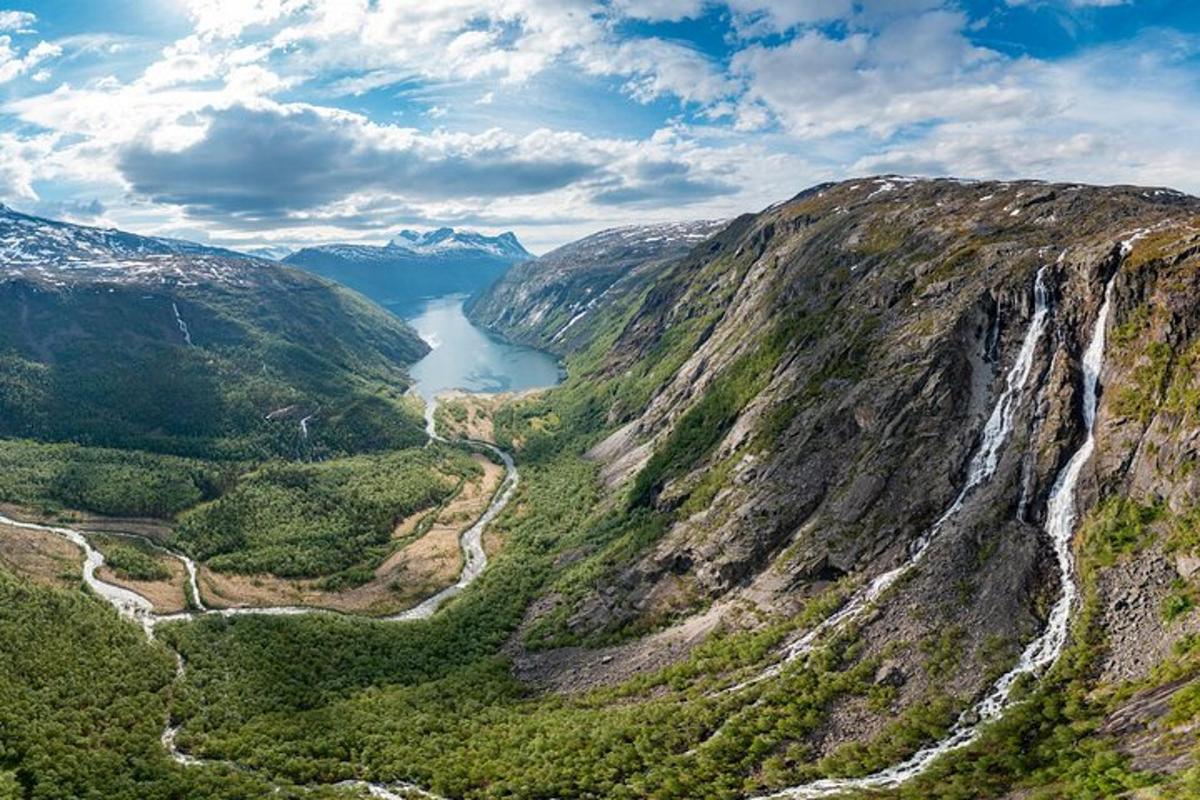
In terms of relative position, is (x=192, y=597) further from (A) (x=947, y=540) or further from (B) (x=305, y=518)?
(A) (x=947, y=540)

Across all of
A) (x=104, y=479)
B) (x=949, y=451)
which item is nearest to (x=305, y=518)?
(x=104, y=479)

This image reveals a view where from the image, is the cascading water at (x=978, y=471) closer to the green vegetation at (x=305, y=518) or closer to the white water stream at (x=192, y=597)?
the white water stream at (x=192, y=597)

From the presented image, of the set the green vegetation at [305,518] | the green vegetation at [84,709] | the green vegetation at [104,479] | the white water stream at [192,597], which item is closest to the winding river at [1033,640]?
the white water stream at [192,597]

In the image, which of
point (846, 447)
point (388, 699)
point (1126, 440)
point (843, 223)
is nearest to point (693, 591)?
point (846, 447)

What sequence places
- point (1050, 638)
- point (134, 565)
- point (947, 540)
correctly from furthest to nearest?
point (134, 565) → point (947, 540) → point (1050, 638)

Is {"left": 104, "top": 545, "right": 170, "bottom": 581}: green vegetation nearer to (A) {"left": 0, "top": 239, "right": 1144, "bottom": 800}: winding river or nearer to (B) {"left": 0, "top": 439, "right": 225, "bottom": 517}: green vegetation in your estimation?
(A) {"left": 0, "top": 239, "right": 1144, "bottom": 800}: winding river

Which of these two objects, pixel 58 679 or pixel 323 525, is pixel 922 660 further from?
pixel 323 525
